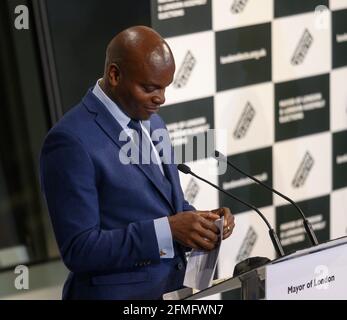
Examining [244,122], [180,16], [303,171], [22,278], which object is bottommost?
[22,278]

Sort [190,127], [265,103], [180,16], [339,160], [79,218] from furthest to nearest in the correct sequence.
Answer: [339,160], [265,103], [190,127], [180,16], [79,218]

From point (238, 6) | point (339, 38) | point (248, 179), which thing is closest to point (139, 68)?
point (238, 6)

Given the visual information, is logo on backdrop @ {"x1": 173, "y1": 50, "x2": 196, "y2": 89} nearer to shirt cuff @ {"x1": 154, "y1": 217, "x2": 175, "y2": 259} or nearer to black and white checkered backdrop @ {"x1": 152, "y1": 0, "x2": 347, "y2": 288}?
black and white checkered backdrop @ {"x1": 152, "y1": 0, "x2": 347, "y2": 288}

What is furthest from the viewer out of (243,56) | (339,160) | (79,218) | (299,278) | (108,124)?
(339,160)

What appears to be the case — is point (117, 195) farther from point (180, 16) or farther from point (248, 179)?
point (248, 179)

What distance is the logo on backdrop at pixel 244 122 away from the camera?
409 centimetres

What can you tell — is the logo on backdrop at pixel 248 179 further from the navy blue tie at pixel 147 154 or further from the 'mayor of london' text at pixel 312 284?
the 'mayor of london' text at pixel 312 284

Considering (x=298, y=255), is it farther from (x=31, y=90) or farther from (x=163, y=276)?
(x=31, y=90)

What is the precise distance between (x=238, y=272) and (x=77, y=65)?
1.73 metres

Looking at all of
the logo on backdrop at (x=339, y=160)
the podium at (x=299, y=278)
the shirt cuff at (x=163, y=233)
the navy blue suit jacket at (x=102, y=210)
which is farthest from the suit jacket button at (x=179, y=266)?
the logo on backdrop at (x=339, y=160)

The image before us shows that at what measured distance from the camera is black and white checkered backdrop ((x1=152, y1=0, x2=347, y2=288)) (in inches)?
152

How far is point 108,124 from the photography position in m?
2.54

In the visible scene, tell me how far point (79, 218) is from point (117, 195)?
0.14 meters

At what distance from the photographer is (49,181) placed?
2.43 m
